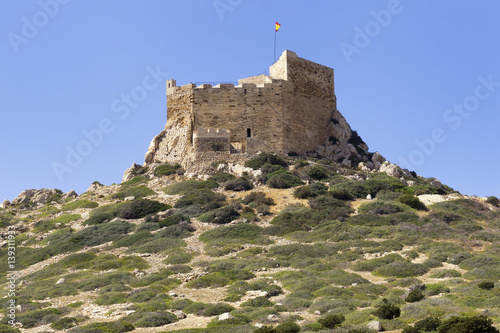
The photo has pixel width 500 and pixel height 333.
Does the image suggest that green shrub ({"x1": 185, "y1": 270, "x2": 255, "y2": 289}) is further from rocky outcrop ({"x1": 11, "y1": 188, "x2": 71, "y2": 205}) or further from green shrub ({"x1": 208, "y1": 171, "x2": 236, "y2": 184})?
rocky outcrop ({"x1": 11, "y1": 188, "x2": 71, "y2": 205})

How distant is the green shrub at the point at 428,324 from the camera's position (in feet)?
48.1

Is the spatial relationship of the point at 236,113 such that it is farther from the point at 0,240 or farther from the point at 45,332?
the point at 45,332

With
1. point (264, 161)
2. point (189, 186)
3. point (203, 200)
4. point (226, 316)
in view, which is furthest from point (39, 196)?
point (226, 316)

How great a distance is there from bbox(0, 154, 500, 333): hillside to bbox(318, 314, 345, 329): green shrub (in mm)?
32

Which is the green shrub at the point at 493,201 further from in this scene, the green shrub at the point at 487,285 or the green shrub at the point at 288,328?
the green shrub at the point at 288,328

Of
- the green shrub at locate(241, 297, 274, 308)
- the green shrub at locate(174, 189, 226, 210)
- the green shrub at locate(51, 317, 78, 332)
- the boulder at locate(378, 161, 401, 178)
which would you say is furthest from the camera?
the boulder at locate(378, 161, 401, 178)

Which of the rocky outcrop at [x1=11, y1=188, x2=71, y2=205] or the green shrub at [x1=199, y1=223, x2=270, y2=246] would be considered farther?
the rocky outcrop at [x1=11, y1=188, x2=71, y2=205]

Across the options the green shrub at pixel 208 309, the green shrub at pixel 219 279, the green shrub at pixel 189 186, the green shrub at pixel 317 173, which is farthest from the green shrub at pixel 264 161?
the green shrub at pixel 208 309

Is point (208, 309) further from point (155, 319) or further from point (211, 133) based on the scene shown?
point (211, 133)

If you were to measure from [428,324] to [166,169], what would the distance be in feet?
103

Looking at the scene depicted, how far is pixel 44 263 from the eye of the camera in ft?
99.4

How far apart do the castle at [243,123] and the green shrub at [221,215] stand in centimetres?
903

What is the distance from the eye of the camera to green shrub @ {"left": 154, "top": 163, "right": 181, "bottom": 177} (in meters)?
43.5

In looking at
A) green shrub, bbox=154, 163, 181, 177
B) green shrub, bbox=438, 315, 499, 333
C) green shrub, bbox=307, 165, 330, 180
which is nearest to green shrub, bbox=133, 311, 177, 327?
green shrub, bbox=438, 315, 499, 333
